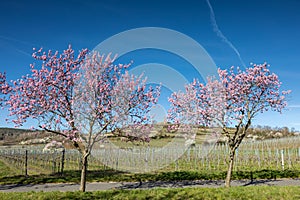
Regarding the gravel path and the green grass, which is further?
the gravel path

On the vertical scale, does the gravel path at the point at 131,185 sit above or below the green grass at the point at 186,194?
below

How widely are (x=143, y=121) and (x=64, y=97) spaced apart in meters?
3.68

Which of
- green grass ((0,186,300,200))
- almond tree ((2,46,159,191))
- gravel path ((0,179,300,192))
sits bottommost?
gravel path ((0,179,300,192))

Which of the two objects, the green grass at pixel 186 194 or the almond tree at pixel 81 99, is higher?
the almond tree at pixel 81 99

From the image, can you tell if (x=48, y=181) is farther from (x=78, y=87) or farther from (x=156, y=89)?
(x=156, y=89)

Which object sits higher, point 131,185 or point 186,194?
point 186,194

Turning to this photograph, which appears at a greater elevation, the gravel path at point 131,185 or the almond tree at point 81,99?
the almond tree at point 81,99

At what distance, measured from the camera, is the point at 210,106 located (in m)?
12.9

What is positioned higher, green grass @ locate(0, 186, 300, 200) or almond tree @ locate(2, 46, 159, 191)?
almond tree @ locate(2, 46, 159, 191)

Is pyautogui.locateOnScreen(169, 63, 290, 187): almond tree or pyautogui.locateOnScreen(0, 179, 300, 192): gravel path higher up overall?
pyautogui.locateOnScreen(169, 63, 290, 187): almond tree

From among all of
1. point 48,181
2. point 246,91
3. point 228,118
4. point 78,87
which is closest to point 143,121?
point 78,87

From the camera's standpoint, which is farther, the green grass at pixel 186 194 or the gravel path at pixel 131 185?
the gravel path at pixel 131 185

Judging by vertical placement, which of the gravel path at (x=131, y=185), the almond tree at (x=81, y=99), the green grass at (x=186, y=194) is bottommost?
the gravel path at (x=131, y=185)

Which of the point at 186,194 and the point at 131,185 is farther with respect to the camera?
the point at 131,185
